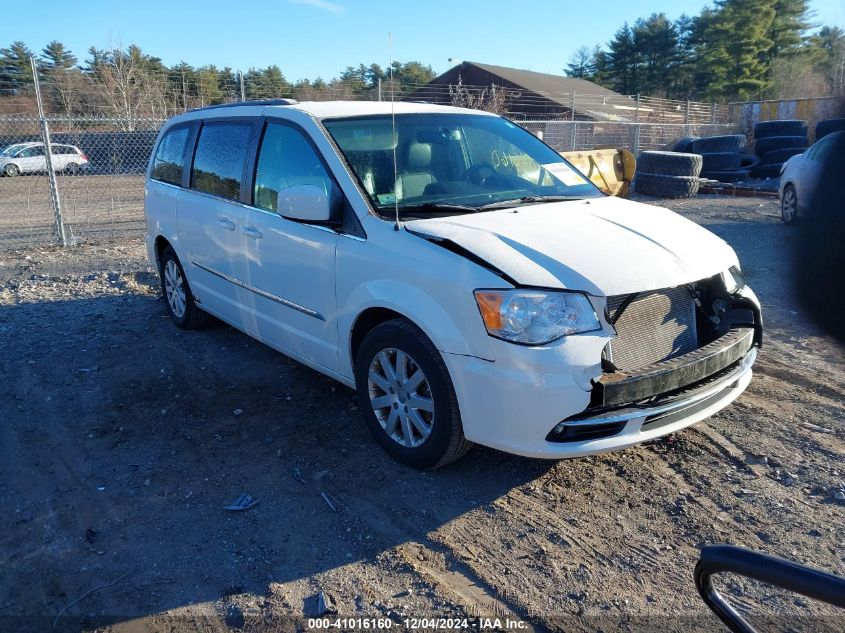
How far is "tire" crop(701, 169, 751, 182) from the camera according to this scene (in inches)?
696

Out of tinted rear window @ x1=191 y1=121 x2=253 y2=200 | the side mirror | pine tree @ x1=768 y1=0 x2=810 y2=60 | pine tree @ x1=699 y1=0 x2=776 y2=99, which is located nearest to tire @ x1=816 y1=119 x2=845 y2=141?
pine tree @ x1=768 y1=0 x2=810 y2=60

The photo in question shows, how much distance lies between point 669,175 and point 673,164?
27cm

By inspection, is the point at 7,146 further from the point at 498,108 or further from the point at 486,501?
the point at 486,501

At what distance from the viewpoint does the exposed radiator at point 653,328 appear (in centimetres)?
334

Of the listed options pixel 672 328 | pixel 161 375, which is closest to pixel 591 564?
pixel 672 328

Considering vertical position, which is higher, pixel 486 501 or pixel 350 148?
pixel 350 148

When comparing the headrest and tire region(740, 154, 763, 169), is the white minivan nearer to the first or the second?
the headrest

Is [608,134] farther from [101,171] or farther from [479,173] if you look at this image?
[479,173]

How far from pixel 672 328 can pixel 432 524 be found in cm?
162

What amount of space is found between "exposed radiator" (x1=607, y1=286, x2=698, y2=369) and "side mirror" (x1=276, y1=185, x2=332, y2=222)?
1.68 m

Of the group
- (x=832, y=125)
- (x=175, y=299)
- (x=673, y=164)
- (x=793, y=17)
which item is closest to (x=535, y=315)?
(x=793, y=17)

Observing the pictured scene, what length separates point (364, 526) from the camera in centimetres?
329

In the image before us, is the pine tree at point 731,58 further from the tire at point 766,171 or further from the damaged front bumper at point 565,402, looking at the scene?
the damaged front bumper at point 565,402

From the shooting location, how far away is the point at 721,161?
17.7m
